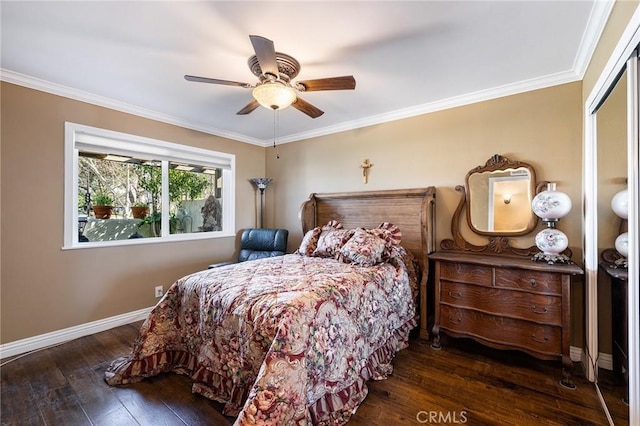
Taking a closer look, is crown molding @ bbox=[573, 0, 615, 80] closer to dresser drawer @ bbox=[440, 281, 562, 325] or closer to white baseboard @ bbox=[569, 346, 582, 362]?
dresser drawer @ bbox=[440, 281, 562, 325]

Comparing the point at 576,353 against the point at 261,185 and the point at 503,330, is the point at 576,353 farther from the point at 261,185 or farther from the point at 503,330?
the point at 261,185

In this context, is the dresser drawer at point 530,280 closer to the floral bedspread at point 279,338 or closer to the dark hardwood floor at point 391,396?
the dark hardwood floor at point 391,396

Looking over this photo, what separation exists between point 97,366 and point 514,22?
400 centimetres

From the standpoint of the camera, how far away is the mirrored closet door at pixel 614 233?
4.24 feet

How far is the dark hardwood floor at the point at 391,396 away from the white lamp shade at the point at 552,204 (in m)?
1.24

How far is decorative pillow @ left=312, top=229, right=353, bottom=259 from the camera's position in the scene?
114 inches

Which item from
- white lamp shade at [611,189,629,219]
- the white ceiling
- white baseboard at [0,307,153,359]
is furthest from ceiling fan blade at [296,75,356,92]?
white baseboard at [0,307,153,359]

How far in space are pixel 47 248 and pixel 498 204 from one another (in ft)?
14.3

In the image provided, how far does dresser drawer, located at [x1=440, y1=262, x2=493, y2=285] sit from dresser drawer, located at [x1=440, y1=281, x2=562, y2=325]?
5 cm

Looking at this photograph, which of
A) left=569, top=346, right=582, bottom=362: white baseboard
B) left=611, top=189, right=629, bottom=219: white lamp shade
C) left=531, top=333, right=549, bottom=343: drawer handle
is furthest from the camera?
left=569, top=346, right=582, bottom=362: white baseboard

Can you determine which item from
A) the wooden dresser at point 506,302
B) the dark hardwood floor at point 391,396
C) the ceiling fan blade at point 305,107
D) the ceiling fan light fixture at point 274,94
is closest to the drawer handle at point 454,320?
the wooden dresser at point 506,302

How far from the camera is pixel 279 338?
1410 mm

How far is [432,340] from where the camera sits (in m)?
2.65

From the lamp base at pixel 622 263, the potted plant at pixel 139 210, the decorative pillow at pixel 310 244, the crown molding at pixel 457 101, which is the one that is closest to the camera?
the lamp base at pixel 622 263
